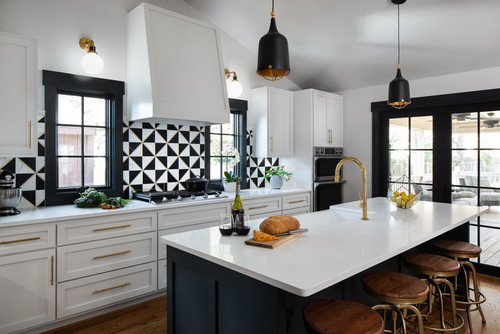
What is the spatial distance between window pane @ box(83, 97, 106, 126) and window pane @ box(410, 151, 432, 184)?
373cm

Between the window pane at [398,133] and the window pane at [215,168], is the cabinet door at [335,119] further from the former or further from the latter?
the window pane at [215,168]

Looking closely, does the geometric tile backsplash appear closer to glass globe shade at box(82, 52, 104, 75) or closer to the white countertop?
the white countertop

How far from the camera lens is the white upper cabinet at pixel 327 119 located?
4742 millimetres

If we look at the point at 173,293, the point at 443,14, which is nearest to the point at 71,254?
the point at 173,293

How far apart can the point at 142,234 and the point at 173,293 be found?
1.19m

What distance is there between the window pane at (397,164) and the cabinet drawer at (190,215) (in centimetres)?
245

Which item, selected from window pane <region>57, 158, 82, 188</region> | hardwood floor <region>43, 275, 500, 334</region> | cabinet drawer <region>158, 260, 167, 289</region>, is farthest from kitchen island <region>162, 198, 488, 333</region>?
window pane <region>57, 158, 82, 188</region>

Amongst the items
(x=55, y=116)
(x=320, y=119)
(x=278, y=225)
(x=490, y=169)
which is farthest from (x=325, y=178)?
(x=55, y=116)

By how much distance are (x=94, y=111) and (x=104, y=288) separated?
1669 millimetres

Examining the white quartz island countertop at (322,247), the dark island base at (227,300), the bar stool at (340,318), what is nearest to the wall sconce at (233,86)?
the white quartz island countertop at (322,247)

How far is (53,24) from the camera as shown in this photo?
10.0 feet

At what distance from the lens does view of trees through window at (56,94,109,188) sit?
3.21 metres

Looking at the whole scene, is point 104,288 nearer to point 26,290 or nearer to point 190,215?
point 26,290

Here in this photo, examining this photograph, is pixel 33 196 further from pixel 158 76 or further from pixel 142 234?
pixel 158 76
